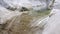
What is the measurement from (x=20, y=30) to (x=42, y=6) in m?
0.61

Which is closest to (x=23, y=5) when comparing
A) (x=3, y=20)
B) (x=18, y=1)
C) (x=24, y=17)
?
(x=18, y=1)

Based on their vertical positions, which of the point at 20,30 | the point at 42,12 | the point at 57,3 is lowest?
the point at 20,30

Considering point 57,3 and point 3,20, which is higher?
point 57,3

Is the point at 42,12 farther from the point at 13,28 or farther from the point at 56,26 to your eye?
the point at 56,26

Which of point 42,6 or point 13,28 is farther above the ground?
point 42,6

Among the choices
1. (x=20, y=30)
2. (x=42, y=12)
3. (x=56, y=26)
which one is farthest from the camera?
(x=42, y=12)

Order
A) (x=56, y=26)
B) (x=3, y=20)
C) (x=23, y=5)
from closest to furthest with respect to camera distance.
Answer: (x=56, y=26) < (x=3, y=20) < (x=23, y=5)

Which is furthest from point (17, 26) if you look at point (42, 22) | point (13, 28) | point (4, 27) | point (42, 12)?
point (42, 12)

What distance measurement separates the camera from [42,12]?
1.68 metres

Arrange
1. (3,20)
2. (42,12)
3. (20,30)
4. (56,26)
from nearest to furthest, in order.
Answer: (56,26) → (20,30) → (3,20) → (42,12)

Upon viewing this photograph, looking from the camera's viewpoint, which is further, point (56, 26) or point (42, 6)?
point (42, 6)

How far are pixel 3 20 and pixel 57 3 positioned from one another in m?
0.80

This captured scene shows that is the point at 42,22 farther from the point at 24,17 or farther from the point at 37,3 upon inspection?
the point at 37,3

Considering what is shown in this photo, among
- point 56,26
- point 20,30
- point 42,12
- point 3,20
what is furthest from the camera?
point 42,12
